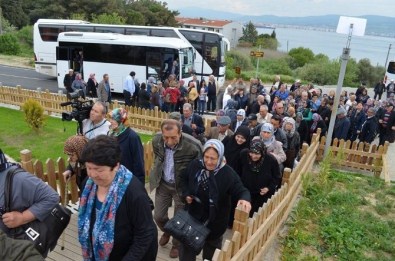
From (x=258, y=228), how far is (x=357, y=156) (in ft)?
19.6

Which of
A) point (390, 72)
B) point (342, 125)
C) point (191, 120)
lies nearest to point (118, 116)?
point (191, 120)

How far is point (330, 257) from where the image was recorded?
515cm

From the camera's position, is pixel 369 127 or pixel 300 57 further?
pixel 300 57

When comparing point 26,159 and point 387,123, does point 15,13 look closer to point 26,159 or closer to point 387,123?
point 387,123

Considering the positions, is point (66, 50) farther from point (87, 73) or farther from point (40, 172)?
point (40, 172)

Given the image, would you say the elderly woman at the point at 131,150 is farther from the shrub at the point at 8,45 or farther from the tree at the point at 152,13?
the tree at the point at 152,13

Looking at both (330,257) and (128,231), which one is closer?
(128,231)

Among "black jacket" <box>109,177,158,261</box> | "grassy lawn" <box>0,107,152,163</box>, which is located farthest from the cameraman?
"grassy lawn" <box>0,107,152,163</box>

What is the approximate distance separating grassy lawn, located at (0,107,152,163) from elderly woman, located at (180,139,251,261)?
18.9ft

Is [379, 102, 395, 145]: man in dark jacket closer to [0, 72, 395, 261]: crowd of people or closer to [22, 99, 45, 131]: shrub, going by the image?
[0, 72, 395, 261]: crowd of people

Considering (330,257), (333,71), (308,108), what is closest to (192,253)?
(330,257)

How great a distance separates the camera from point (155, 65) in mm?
16547

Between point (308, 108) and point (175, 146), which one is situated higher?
point (175, 146)

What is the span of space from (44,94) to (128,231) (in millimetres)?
11354
